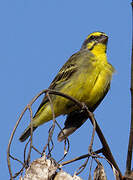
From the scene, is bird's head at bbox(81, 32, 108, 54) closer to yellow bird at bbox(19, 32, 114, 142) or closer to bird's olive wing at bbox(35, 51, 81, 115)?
yellow bird at bbox(19, 32, 114, 142)

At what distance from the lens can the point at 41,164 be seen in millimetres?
3064

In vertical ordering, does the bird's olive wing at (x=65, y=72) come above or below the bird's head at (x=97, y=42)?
below

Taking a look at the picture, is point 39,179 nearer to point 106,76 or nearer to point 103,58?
point 106,76

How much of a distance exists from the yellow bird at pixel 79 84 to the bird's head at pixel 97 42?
0.07 feet

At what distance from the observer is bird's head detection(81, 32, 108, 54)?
7547 mm

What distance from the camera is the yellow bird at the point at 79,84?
21.6 ft

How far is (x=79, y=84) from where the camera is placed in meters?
6.62

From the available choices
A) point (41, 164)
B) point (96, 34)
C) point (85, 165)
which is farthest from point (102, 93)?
point (41, 164)

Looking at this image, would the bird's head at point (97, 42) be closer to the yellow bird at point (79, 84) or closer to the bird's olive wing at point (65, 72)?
the yellow bird at point (79, 84)

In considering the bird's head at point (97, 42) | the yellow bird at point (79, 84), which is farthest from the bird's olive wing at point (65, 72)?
the bird's head at point (97, 42)

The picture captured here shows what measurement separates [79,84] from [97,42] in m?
1.52

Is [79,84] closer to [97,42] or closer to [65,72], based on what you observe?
[65,72]

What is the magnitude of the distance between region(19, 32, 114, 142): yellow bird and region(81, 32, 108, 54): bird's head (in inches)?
0.8

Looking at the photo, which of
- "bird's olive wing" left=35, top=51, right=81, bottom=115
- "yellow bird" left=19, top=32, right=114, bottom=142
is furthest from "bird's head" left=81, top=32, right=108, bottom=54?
"bird's olive wing" left=35, top=51, right=81, bottom=115
